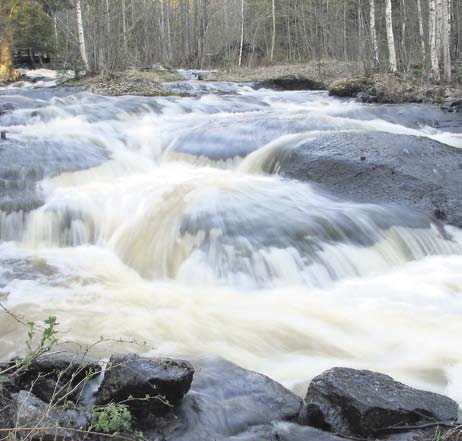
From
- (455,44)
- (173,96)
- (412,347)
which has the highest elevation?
(455,44)

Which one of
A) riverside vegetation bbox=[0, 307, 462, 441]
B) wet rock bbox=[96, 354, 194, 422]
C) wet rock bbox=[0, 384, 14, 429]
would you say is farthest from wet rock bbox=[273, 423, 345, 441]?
wet rock bbox=[0, 384, 14, 429]

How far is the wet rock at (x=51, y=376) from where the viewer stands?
2.68 meters

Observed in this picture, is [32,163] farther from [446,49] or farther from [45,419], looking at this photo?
[446,49]

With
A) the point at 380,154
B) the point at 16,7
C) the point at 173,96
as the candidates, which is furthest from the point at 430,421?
the point at 16,7

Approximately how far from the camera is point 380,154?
731 centimetres

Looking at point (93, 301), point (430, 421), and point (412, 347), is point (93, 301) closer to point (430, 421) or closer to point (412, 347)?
point (412, 347)

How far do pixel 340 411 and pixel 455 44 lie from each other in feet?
82.4

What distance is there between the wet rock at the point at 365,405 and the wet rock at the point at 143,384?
2.22 ft

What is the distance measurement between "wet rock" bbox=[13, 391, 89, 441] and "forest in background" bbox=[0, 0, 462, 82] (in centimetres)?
1439

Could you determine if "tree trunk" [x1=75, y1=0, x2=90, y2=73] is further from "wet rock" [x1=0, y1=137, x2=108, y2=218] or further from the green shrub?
the green shrub

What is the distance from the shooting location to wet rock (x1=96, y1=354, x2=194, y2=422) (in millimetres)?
2561

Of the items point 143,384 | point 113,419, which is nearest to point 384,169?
point 143,384

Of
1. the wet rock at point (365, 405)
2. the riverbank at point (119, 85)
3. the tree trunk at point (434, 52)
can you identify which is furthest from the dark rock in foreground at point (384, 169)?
the tree trunk at point (434, 52)

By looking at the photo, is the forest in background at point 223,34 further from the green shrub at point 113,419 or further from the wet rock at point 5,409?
the wet rock at point 5,409
